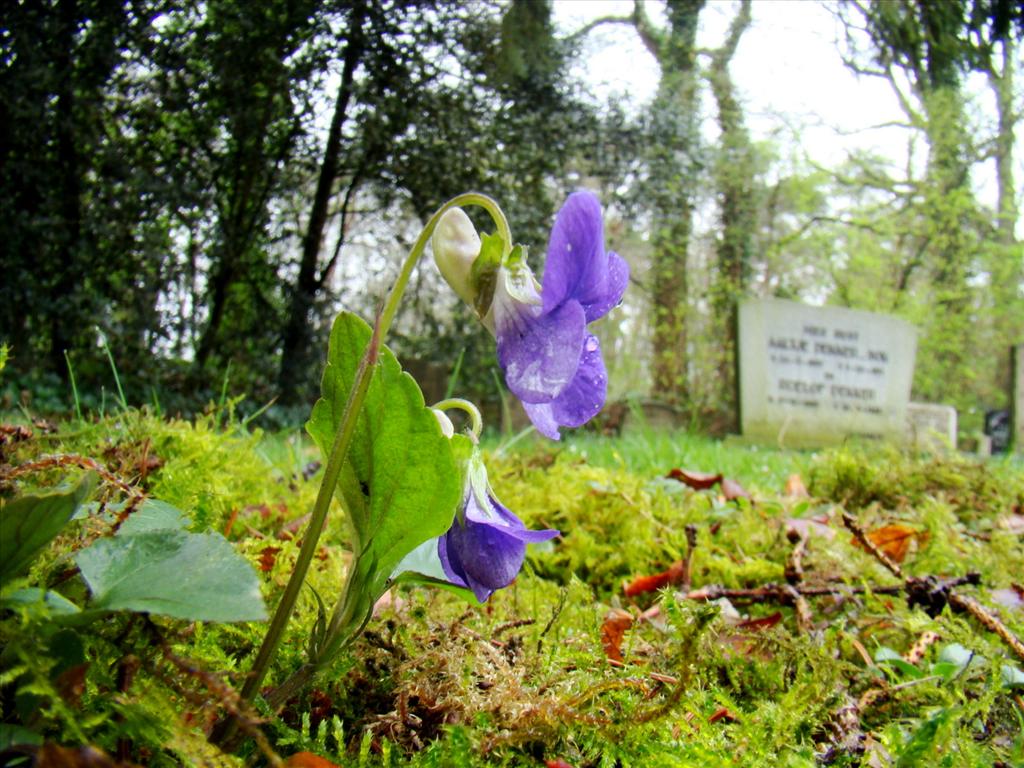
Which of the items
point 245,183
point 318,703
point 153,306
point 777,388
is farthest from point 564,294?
point 777,388

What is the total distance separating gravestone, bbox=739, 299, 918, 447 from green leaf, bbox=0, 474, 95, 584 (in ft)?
30.6

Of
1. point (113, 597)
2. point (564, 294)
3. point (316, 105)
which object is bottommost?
point (113, 597)

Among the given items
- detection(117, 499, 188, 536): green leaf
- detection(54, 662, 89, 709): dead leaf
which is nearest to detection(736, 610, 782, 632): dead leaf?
detection(117, 499, 188, 536): green leaf

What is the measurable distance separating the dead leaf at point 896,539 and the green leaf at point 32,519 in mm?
1657

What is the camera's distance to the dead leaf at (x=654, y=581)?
1544 mm

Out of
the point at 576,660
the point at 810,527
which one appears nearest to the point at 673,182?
the point at 810,527

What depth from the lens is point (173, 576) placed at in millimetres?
575

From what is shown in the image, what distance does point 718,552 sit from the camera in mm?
1832

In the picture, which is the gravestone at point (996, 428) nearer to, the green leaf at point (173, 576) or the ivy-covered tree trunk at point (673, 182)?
the ivy-covered tree trunk at point (673, 182)

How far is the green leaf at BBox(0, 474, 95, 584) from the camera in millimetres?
539

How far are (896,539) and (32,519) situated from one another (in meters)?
1.80

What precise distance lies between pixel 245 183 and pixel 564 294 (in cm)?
773

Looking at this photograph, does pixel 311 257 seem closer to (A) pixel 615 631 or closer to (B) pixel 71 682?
(A) pixel 615 631

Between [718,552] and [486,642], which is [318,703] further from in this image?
[718,552]
